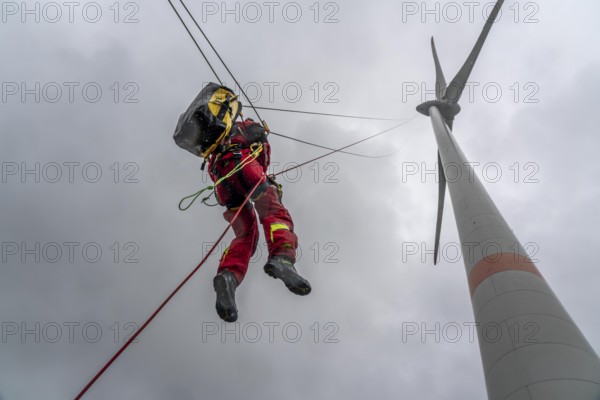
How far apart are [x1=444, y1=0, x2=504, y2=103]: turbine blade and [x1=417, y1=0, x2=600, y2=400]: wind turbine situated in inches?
366

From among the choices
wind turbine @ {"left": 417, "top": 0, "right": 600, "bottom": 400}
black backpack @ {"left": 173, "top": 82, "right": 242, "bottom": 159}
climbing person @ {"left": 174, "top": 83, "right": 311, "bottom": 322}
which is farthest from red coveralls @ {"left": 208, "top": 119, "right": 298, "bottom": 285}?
wind turbine @ {"left": 417, "top": 0, "right": 600, "bottom": 400}

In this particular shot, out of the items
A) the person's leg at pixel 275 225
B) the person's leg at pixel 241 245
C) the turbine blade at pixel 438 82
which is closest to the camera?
the person's leg at pixel 275 225

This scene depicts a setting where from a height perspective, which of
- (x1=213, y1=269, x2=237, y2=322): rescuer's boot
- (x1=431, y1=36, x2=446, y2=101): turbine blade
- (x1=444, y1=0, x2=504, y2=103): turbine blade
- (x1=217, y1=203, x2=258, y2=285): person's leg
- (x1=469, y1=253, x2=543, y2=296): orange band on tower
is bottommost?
(x1=213, y1=269, x2=237, y2=322): rescuer's boot

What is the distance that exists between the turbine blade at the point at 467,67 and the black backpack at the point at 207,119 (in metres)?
11.3

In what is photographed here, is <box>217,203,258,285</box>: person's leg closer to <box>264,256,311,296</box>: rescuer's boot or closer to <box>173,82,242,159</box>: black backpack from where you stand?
<box>264,256,311,296</box>: rescuer's boot

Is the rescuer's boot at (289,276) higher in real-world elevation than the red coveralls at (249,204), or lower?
lower

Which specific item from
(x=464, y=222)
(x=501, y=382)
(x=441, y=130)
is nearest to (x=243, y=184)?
(x=464, y=222)

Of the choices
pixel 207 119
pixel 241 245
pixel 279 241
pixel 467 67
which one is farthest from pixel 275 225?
pixel 467 67

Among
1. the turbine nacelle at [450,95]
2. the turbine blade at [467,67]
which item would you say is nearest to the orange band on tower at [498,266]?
the turbine nacelle at [450,95]

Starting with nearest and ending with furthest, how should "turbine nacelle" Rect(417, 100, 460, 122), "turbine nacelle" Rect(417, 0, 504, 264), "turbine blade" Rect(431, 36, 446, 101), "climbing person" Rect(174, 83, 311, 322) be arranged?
"climbing person" Rect(174, 83, 311, 322), "turbine nacelle" Rect(417, 0, 504, 264), "turbine nacelle" Rect(417, 100, 460, 122), "turbine blade" Rect(431, 36, 446, 101)

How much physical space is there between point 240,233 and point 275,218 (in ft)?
2.82

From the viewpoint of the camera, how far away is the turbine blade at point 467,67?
15.6m

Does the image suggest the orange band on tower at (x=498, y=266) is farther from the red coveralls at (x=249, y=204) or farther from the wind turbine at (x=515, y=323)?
the red coveralls at (x=249, y=204)

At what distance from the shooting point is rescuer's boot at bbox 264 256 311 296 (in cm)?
675
